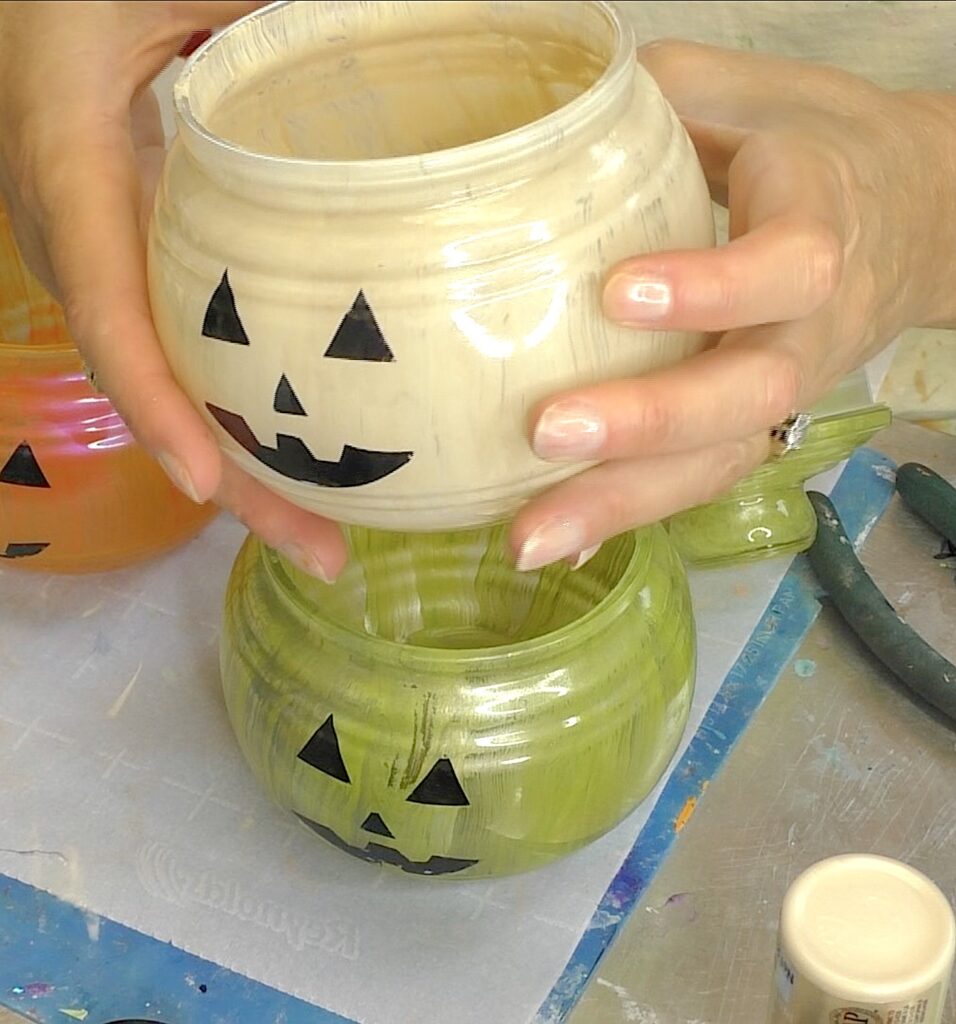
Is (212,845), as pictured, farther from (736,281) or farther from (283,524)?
(736,281)

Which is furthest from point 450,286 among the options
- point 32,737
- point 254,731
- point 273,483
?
point 32,737

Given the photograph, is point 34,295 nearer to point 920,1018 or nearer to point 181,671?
point 181,671

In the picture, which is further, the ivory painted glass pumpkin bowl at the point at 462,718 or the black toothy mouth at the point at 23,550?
the black toothy mouth at the point at 23,550

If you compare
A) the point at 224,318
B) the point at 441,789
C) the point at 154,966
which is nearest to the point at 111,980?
the point at 154,966

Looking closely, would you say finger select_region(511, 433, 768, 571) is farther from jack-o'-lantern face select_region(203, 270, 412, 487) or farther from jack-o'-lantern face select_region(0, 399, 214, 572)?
jack-o'-lantern face select_region(0, 399, 214, 572)

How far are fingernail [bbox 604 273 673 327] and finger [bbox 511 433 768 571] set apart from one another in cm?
5

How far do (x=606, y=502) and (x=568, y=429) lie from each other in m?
0.05

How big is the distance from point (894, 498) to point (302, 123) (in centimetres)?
33

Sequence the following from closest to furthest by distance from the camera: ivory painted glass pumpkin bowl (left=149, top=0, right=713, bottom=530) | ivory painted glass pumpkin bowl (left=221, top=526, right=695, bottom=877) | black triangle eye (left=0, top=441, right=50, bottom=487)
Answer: ivory painted glass pumpkin bowl (left=149, top=0, right=713, bottom=530)
ivory painted glass pumpkin bowl (left=221, top=526, right=695, bottom=877)
black triangle eye (left=0, top=441, right=50, bottom=487)

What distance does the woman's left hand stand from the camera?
30 centimetres

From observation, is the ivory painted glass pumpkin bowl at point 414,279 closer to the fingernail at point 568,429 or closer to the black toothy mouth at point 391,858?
the fingernail at point 568,429

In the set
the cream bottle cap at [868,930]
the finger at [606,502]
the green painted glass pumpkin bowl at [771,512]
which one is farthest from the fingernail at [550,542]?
the green painted glass pumpkin bowl at [771,512]

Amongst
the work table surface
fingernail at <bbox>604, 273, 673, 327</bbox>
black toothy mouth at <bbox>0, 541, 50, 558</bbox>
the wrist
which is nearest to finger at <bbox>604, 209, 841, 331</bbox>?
fingernail at <bbox>604, 273, 673, 327</bbox>

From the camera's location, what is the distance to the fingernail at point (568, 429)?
0.29 metres
